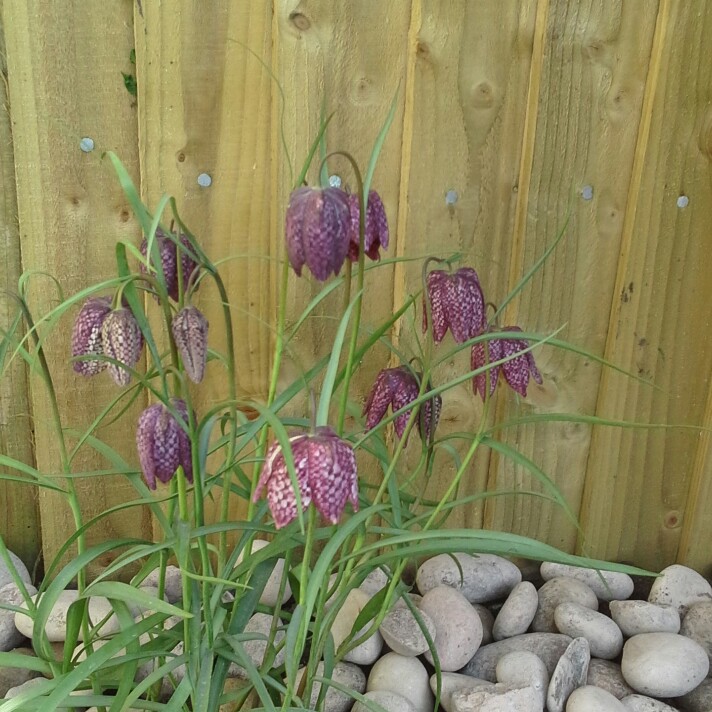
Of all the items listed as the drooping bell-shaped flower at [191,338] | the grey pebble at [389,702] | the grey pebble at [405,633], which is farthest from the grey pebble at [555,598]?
the drooping bell-shaped flower at [191,338]

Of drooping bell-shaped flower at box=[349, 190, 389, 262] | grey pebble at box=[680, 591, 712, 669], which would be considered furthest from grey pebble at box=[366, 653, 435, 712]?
drooping bell-shaped flower at box=[349, 190, 389, 262]

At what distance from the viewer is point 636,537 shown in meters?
1.81

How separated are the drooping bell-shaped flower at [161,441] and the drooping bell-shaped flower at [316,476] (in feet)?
0.50

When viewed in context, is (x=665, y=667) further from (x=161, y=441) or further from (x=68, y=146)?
(x=68, y=146)

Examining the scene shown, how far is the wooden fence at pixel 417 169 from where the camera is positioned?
1.29 m

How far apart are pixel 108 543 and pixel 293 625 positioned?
27cm

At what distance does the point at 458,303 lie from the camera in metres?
1.00

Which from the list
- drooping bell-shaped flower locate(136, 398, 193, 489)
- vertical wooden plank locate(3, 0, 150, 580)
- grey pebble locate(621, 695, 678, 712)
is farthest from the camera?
grey pebble locate(621, 695, 678, 712)

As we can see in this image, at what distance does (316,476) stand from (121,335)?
26 centimetres

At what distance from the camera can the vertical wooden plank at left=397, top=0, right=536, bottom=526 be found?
4.46ft

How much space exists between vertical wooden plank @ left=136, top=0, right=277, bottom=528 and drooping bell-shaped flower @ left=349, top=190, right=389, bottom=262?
0.33 m

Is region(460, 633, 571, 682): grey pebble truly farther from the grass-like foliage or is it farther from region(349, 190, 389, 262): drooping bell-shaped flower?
region(349, 190, 389, 262): drooping bell-shaped flower

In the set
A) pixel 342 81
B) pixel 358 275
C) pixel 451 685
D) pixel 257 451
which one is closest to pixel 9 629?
pixel 257 451

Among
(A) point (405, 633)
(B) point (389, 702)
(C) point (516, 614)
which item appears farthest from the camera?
(C) point (516, 614)
